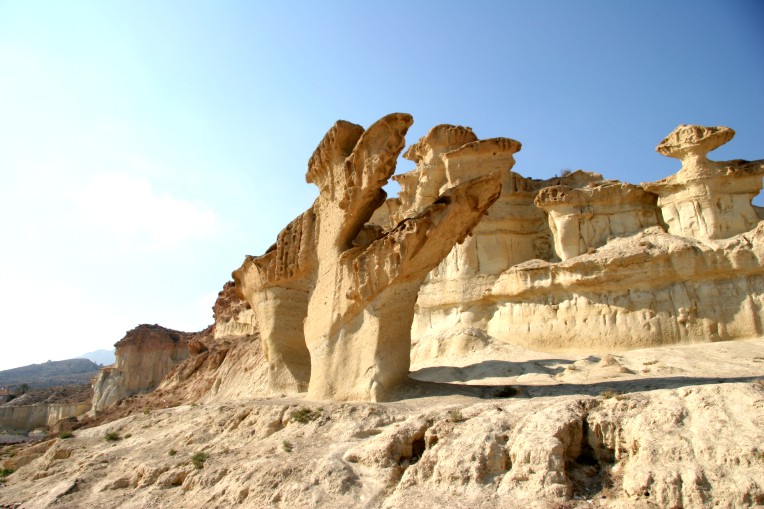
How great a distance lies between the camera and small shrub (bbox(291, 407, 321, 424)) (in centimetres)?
913

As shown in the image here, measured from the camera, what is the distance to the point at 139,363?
42938 mm

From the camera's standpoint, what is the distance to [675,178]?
65.5 ft

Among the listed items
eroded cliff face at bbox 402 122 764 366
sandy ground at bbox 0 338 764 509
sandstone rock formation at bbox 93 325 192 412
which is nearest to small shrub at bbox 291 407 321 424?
sandy ground at bbox 0 338 764 509

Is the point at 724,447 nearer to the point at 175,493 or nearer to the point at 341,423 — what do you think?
the point at 341,423

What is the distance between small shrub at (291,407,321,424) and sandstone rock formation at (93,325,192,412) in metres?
36.4

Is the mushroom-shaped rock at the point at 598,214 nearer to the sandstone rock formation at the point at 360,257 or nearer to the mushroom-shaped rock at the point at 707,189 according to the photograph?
the mushroom-shaped rock at the point at 707,189

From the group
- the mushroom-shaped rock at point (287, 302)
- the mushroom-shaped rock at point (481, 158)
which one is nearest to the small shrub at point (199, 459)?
the mushroom-shaped rock at point (287, 302)

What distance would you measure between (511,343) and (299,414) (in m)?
11.3

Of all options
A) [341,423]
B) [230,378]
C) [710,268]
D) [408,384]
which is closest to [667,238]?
[710,268]

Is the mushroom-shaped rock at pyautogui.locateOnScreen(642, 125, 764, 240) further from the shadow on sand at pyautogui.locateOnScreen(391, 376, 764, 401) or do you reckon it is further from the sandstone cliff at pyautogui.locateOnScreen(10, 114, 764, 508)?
the shadow on sand at pyautogui.locateOnScreen(391, 376, 764, 401)

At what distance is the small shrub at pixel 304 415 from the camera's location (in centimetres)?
913

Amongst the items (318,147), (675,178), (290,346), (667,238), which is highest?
(675,178)

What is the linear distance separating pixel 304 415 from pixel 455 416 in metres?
3.08

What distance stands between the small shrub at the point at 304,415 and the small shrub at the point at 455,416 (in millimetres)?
2644
